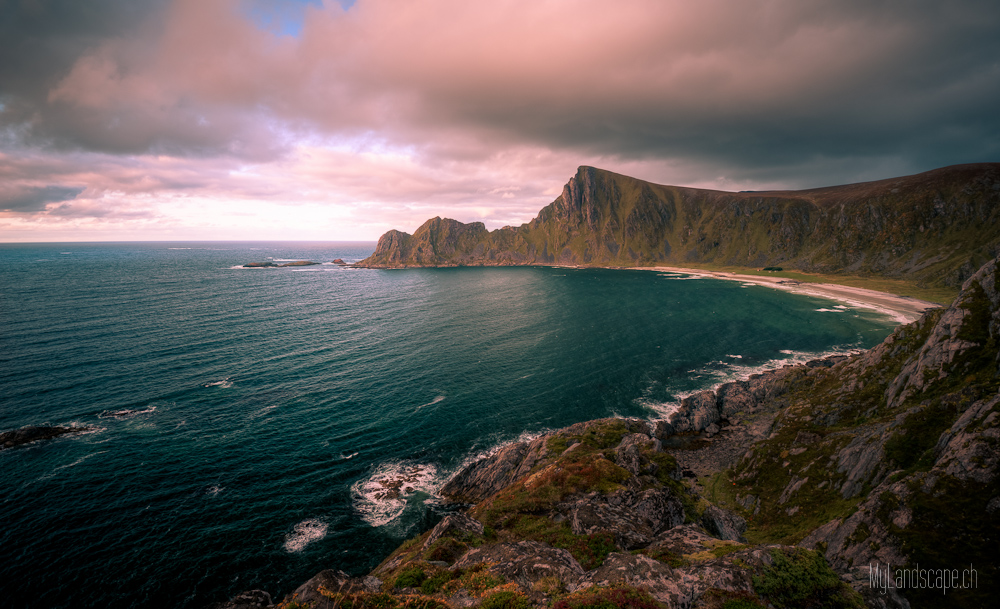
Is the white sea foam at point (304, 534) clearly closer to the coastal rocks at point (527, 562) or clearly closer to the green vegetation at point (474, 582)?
the coastal rocks at point (527, 562)

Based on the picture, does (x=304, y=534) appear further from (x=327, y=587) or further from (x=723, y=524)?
(x=723, y=524)

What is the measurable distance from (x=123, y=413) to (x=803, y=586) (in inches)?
3476

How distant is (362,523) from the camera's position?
4181 centimetres

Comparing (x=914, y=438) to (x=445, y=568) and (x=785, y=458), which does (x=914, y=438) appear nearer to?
(x=785, y=458)

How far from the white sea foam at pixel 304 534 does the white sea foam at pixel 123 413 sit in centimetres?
4145

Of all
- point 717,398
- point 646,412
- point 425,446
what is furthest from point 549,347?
point 425,446

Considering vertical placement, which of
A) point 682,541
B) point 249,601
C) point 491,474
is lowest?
point 491,474

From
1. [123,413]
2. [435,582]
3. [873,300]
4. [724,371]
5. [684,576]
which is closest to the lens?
[684,576]

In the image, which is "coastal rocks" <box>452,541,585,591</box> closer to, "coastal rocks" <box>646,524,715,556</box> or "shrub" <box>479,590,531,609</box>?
"shrub" <box>479,590,531,609</box>

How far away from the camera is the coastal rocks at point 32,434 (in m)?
49.9

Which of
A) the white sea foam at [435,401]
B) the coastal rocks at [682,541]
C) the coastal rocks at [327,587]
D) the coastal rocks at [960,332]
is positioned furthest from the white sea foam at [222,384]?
the coastal rocks at [960,332]

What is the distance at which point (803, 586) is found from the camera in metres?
17.2

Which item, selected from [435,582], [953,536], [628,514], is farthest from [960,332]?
[435,582]

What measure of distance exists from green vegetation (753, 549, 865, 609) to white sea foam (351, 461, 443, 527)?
38749mm
